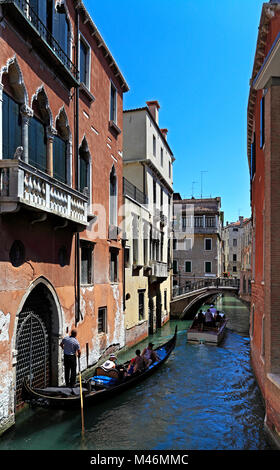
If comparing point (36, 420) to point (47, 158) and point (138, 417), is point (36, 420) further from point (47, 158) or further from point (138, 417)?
point (47, 158)

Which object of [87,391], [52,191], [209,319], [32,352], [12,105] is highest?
[12,105]

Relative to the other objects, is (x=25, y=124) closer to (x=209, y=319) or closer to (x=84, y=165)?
(x=84, y=165)

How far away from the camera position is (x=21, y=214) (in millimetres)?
6469

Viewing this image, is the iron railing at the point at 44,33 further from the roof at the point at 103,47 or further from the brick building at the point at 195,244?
the brick building at the point at 195,244

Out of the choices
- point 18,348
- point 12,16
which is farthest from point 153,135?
point 18,348

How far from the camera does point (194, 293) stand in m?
23.9

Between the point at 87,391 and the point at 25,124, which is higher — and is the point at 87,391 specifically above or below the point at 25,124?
below

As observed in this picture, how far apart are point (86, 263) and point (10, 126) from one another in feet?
14.4

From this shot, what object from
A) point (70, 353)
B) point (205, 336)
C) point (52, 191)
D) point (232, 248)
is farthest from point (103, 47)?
point (232, 248)

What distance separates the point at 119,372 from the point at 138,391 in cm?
77

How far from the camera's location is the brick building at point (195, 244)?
34562 millimetres

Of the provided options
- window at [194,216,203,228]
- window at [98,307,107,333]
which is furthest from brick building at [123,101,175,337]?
window at [194,216,203,228]

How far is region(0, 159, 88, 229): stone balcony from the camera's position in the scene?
227 inches

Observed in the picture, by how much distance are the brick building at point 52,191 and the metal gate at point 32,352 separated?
0.02 meters
